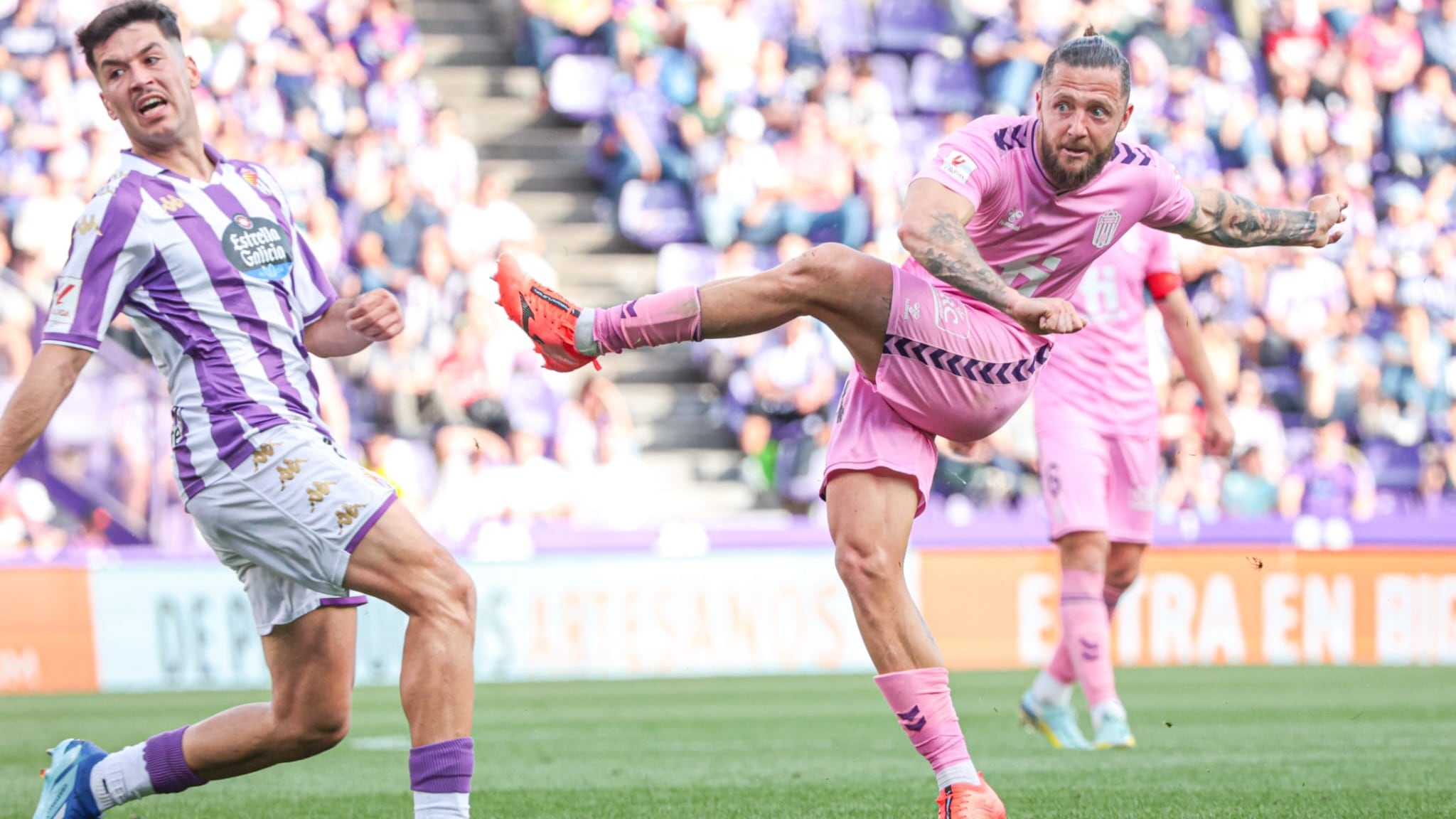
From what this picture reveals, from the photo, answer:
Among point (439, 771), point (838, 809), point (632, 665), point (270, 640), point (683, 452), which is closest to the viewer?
point (439, 771)

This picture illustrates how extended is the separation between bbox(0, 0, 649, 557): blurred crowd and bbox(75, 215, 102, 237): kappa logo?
7498 mm

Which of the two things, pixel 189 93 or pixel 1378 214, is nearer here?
pixel 189 93

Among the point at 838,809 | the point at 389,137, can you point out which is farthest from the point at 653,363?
the point at 838,809

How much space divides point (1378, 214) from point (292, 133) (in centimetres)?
1125

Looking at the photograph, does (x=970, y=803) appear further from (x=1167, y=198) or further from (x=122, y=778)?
(x=122, y=778)

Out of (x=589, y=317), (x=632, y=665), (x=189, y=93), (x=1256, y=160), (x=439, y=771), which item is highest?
(x=1256, y=160)

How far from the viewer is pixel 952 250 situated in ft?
16.1

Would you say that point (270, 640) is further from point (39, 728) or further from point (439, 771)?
point (39, 728)

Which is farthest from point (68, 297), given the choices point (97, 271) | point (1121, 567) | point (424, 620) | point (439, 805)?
point (1121, 567)

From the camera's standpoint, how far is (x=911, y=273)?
5.35 meters

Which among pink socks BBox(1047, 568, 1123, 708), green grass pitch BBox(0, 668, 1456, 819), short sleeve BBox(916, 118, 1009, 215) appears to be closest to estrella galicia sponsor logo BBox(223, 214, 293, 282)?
short sleeve BBox(916, 118, 1009, 215)

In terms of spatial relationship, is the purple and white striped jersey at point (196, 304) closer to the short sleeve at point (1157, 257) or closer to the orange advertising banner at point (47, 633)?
the short sleeve at point (1157, 257)

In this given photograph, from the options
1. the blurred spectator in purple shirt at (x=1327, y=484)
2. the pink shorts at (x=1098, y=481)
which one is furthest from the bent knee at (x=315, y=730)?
the blurred spectator in purple shirt at (x=1327, y=484)

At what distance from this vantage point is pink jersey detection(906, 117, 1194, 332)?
5.23 m
